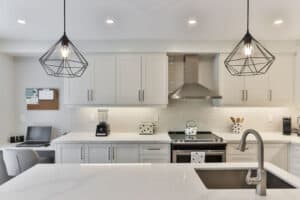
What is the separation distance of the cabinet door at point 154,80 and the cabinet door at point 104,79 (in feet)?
1.68

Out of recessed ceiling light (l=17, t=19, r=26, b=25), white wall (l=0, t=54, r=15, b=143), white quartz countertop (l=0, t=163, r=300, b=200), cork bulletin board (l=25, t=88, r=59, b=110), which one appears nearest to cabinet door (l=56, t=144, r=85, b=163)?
cork bulletin board (l=25, t=88, r=59, b=110)

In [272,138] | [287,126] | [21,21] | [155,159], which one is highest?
[21,21]

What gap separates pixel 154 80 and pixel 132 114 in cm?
80

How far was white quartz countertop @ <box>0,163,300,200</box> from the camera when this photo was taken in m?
1.47

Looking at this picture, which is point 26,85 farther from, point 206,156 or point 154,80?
point 206,156

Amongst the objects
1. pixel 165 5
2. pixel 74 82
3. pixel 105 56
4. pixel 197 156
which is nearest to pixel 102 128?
pixel 74 82

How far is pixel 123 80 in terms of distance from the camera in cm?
395

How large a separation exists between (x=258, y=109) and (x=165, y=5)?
270 centimetres

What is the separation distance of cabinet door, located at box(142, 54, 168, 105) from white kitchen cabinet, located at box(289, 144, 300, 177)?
2.06 metres

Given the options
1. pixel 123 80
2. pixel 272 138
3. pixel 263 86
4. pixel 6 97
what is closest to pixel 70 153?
pixel 123 80

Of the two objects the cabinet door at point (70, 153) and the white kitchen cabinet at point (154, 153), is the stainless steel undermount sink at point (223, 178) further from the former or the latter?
the cabinet door at point (70, 153)

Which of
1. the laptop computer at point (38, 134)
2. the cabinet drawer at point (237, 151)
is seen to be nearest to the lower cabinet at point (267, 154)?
the cabinet drawer at point (237, 151)

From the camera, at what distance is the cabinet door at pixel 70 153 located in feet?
11.9

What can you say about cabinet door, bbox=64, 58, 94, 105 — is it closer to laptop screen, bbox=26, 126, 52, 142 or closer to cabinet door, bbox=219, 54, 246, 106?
laptop screen, bbox=26, 126, 52, 142
